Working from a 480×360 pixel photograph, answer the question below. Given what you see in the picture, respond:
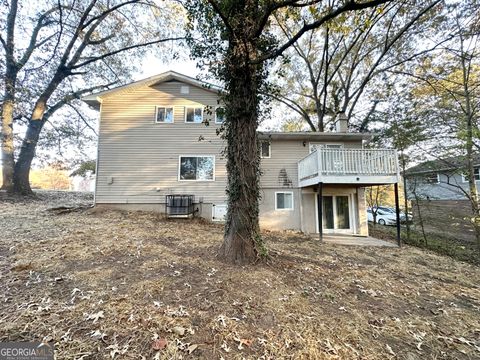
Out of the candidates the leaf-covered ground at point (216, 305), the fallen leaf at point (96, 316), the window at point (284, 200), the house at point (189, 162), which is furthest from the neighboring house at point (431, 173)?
the fallen leaf at point (96, 316)

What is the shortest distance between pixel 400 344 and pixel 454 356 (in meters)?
0.57

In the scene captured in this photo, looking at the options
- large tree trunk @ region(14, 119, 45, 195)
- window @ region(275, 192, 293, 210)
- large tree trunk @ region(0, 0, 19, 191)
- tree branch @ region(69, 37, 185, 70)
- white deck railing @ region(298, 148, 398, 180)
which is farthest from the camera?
tree branch @ region(69, 37, 185, 70)

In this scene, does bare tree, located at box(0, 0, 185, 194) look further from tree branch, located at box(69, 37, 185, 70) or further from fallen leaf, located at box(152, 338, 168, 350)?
fallen leaf, located at box(152, 338, 168, 350)

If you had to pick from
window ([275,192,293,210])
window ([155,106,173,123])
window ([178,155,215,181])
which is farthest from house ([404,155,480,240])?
window ([155,106,173,123])

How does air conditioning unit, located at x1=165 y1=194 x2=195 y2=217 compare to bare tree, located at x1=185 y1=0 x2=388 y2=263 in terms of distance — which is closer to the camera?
bare tree, located at x1=185 y1=0 x2=388 y2=263

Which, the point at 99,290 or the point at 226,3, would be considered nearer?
the point at 99,290

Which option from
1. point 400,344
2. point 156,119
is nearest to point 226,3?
point 400,344

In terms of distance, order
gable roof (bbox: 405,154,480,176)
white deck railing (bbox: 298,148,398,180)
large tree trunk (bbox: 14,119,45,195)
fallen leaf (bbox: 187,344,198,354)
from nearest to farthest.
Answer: fallen leaf (bbox: 187,344,198,354) < white deck railing (bbox: 298,148,398,180) < gable roof (bbox: 405,154,480,176) < large tree trunk (bbox: 14,119,45,195)

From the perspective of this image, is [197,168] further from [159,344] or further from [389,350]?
[389,350]

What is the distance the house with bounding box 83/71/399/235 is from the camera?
34.4 ft

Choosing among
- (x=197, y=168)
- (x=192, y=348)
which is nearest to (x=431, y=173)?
(x=197, y=168)

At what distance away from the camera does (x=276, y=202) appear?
1091 cm

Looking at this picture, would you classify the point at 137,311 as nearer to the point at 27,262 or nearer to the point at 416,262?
the point at 27,262

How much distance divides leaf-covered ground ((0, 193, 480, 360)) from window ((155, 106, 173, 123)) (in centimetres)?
714
